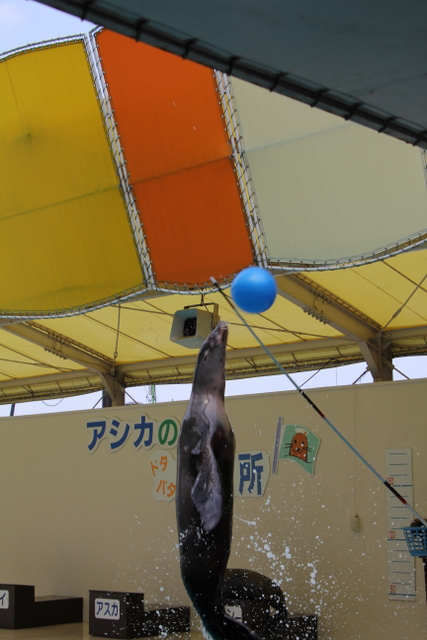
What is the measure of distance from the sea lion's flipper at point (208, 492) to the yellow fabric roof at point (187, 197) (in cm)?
384

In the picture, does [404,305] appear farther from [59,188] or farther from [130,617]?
[130,617]

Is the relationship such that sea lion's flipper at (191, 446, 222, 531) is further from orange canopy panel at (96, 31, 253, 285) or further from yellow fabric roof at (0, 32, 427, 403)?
orange canopy panel at (96, 31, 253, 285)

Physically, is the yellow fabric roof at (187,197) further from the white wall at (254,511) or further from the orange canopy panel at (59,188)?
the white wall at (254,511)

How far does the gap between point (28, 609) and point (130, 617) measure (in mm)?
1633

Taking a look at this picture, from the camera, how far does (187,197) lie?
8.20m

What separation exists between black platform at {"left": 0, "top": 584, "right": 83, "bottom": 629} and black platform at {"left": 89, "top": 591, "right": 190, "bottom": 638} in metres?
0.96

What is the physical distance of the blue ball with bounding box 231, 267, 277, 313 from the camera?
11.3 ft

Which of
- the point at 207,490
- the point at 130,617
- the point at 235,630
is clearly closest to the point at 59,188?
the point at 130,617

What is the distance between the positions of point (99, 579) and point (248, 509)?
2171 mm

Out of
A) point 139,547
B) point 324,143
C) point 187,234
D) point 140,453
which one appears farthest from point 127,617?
point 324,143

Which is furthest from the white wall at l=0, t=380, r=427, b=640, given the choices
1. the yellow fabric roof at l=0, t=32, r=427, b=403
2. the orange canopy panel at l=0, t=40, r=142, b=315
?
the orange canopy panel at l=0, t=40, r=142, b=315

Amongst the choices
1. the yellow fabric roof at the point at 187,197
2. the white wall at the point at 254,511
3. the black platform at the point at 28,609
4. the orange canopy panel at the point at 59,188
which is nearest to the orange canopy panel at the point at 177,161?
the yellow fabric roof at the point at 187,197

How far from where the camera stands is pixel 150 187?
839 centimetres

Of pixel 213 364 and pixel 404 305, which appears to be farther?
pixel 404 305
